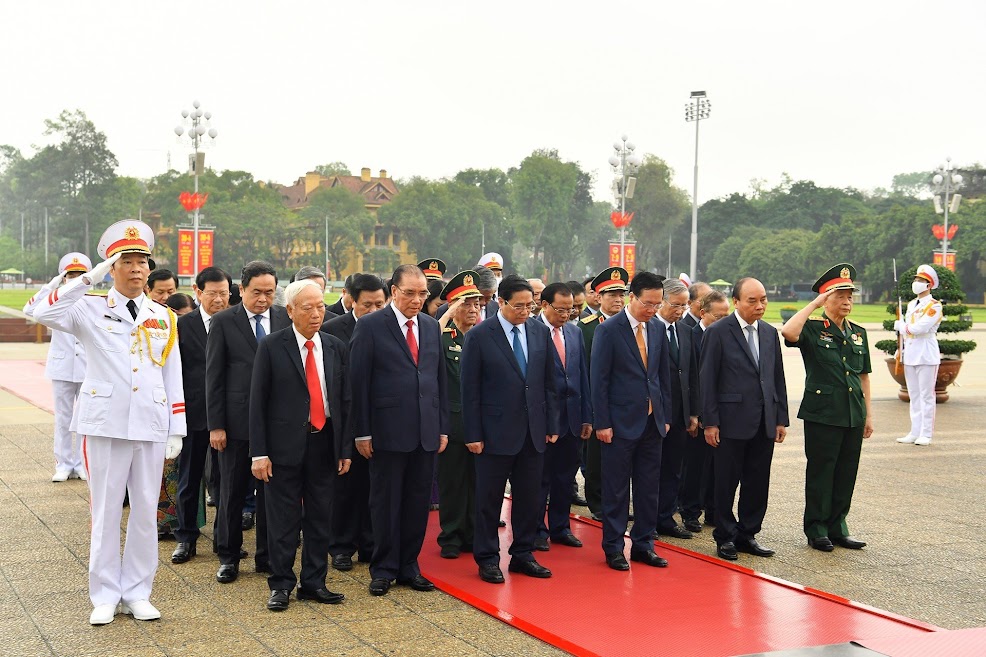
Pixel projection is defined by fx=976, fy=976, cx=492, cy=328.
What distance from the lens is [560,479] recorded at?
7.10m

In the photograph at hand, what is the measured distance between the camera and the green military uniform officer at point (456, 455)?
6641 millimetres

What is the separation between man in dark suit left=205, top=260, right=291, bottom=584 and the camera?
592cm

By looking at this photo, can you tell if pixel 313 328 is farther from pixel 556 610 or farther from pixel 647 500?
pixel 647 500

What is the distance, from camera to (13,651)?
15.0 feet

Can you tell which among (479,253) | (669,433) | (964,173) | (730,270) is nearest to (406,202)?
(479,253)

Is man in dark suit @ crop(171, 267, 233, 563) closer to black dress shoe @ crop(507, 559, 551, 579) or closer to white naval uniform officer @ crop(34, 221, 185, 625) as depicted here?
white naval uniform officer @ crop(34, 221, 185, 625)

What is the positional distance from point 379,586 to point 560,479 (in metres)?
1.90

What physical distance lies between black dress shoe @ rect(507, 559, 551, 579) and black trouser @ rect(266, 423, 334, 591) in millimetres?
1262

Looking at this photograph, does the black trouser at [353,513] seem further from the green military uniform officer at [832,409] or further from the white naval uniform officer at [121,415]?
the green military uniform officer at [832,409]

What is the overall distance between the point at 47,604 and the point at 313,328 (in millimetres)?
2082

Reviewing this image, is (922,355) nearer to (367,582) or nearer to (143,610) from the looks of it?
(367,582)

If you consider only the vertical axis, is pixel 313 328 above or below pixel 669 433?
above

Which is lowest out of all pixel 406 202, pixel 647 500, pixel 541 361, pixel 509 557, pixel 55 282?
pixel 509 557

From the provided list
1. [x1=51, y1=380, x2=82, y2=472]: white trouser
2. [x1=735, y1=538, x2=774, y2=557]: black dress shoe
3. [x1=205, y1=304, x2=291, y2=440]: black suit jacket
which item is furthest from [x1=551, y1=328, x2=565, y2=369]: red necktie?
[x1=51, y1=380, x2=82, y2=472]: white trouser
